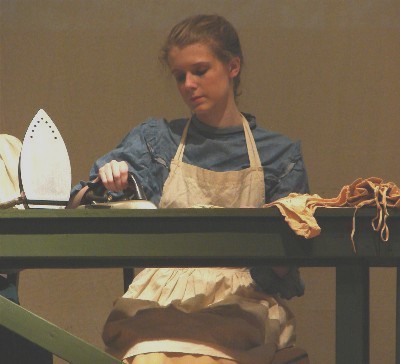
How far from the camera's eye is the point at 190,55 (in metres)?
2.81

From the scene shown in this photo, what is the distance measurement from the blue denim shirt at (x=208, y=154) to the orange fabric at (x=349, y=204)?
63 centimetres

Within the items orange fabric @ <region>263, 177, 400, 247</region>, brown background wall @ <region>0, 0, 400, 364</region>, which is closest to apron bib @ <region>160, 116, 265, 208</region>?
orange fabric @ <region>263, 177, 400, 247</region>

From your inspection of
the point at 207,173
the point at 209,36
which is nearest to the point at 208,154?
the point at 207,173

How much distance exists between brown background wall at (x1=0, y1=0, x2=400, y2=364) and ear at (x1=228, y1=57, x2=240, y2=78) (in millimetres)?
1024

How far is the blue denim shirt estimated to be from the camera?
9.30 ft

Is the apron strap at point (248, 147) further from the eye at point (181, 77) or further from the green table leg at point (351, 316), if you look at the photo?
the green table leg at point (351, 316)

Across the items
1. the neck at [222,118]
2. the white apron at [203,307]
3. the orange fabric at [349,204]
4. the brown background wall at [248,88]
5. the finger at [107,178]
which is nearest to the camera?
the orange fabric at [349,204]

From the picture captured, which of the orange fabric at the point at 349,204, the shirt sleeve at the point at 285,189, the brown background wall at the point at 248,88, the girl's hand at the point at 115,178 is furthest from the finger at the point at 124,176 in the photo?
the brown background wall at the point at 248,88

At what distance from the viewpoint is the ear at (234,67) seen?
289 cm

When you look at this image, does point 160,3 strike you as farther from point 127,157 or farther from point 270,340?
point 270,340

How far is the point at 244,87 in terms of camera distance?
12.9ft

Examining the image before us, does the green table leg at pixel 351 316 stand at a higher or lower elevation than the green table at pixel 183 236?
lower

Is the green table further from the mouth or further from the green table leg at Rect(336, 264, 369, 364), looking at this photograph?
the mouth

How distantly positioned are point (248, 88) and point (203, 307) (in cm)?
150
